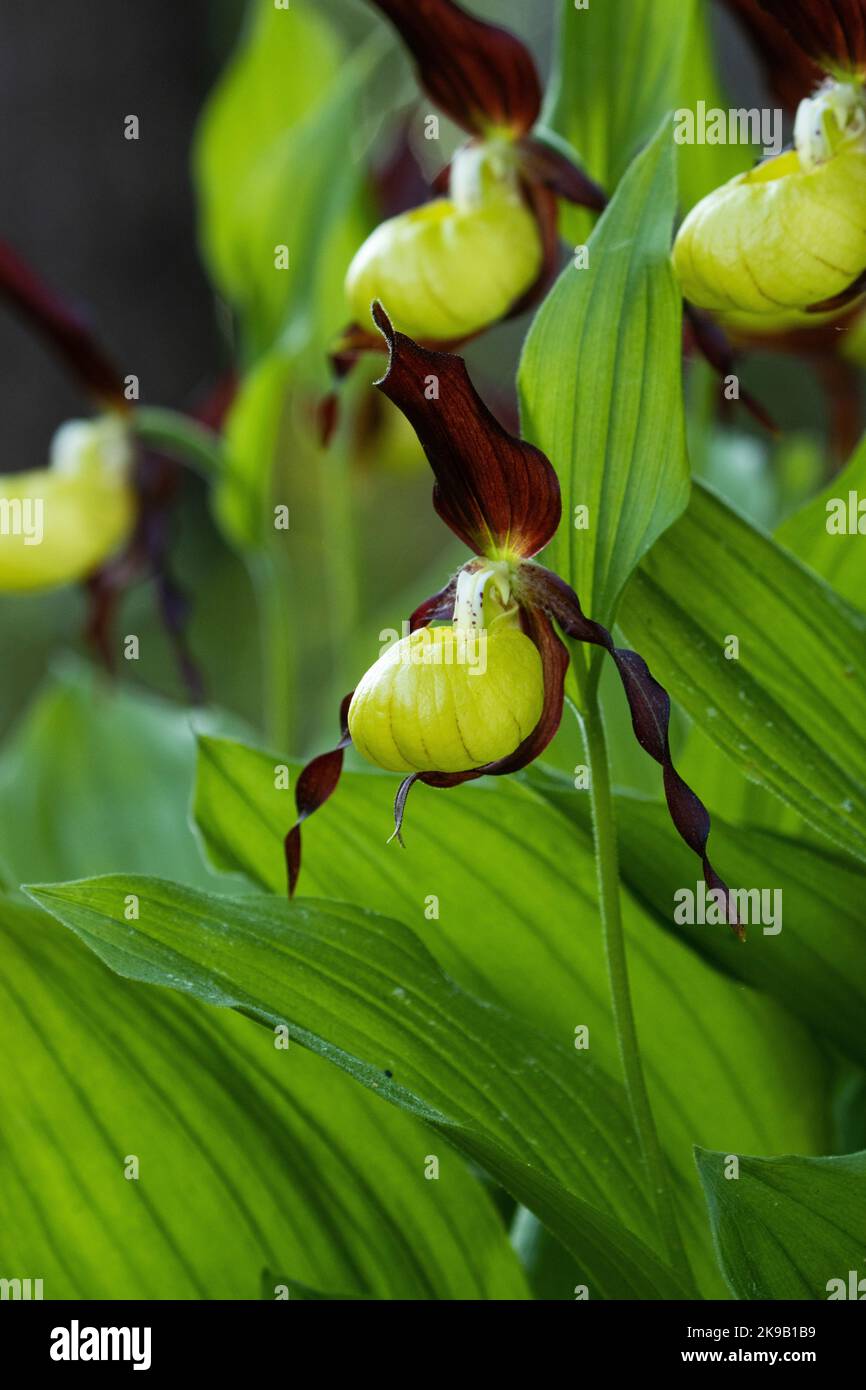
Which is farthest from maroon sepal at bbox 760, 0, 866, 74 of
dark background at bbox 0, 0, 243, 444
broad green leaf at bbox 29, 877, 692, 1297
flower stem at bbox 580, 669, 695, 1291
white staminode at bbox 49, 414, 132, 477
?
dark background at bbox 0, 0, 243, 444

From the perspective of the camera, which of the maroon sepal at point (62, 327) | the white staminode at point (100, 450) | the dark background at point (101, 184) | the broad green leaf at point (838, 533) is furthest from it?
the dark background at point (101, 184)

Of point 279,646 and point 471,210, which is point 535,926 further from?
point 279,646

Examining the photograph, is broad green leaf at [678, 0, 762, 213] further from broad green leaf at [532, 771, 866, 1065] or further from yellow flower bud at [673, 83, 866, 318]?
broad green leaf at [532, 771, 866, 1065]

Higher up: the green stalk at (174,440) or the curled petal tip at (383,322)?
the green stalk at (174,440)

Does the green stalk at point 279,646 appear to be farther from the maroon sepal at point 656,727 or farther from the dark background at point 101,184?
the dark background at point 101,184

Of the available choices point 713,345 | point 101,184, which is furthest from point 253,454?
point 101,184

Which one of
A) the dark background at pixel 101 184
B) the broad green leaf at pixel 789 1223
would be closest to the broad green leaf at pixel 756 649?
the broad green leaf at pixel 789 1223
